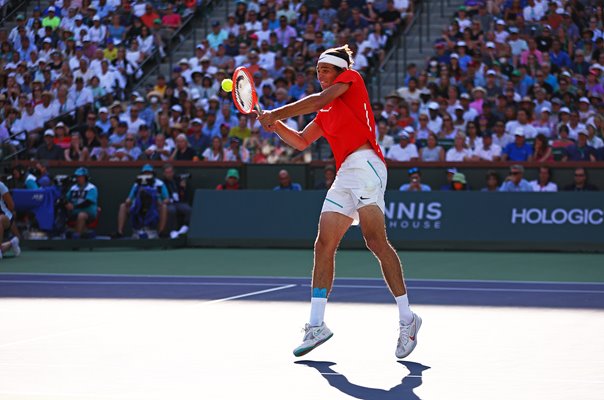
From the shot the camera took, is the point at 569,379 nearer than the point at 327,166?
Yes

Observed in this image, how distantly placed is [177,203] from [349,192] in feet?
45.5

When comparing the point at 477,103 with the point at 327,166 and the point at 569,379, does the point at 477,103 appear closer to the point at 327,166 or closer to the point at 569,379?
the point at 327,166

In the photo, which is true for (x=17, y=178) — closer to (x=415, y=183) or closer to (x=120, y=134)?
(x=120, y=134)

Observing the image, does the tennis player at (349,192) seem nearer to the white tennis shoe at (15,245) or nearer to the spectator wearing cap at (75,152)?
the white tennis shoe at (15,245)

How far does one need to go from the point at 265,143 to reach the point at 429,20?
5803 mm

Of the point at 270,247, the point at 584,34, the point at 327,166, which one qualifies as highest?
the point at 584,34

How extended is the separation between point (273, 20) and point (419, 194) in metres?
8.27

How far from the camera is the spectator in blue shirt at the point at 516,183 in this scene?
798 inches

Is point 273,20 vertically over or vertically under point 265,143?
over

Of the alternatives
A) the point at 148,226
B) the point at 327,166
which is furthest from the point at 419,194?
the point at 148,226

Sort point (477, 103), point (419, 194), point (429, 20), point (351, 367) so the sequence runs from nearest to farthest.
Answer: point (351, 367)
point (419, 194)
point (477, 103)
point (429, 20)

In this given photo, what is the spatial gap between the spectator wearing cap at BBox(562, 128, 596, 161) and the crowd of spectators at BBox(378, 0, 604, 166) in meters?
0.02

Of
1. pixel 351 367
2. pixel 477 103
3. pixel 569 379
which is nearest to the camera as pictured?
pixel 569 379

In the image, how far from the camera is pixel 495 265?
1741 cm
